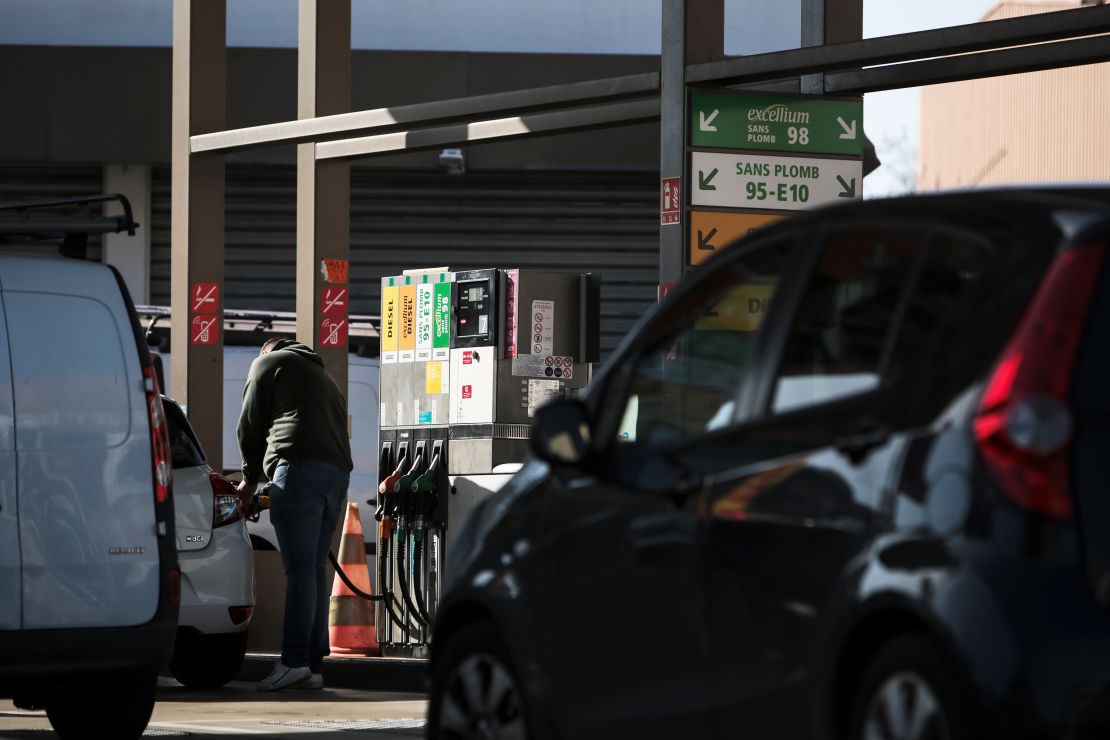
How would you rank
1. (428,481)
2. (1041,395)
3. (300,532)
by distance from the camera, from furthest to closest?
(428,481), (300,532), (1041,395)

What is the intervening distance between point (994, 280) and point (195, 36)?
34.9 feet

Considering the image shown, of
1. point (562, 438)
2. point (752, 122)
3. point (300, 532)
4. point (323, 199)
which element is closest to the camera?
point (562, 438)

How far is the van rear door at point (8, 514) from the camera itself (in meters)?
6.84

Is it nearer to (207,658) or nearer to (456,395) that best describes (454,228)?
(456,395)

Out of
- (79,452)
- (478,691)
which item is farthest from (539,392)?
(478,691)

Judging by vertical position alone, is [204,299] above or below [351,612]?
above

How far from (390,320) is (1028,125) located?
37.3 metres

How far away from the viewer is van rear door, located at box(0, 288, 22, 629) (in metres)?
6.84

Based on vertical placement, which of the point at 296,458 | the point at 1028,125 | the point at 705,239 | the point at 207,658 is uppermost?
the point at 1028,125

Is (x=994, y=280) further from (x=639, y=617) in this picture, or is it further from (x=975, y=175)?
(x=975, y=175)

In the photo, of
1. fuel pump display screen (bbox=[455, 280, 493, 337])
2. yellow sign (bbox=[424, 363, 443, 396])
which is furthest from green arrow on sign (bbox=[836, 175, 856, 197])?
yellow sign (bbox=[424, 363, 443, 396])

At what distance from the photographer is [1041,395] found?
3420 millimetres

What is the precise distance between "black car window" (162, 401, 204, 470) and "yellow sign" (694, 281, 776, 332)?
6.06m

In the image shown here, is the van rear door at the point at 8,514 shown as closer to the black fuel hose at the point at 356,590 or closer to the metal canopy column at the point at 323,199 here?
the black fuel hose at the point at 356,590
